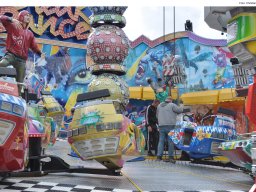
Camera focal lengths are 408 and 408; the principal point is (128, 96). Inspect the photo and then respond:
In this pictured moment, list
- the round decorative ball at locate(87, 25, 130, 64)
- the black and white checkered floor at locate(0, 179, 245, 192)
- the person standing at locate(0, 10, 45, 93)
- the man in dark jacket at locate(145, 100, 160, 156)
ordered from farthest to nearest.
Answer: the man in dark jacket at locate(145, 100, 160, 156) < the round decorative ball at locate(87, 25, 130, 64) < the person standing at locate(0, 10, 45, 93) < the black and white checkered floor at locate(0, 179, 245, 192)

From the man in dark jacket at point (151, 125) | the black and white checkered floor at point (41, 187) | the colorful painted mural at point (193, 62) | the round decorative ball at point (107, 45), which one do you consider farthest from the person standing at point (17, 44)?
the colorful painted mural at point (193, 62)

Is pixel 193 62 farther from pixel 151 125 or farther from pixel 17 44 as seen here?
pixel 17 44

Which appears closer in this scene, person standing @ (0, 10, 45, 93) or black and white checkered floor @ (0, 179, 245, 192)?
black and white checkered floor @ (0, 179, 245, 192)

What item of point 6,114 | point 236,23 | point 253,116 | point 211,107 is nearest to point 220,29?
point 236,23

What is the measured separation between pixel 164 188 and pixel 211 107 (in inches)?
334

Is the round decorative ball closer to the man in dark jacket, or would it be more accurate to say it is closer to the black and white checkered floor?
the man in dark jacket

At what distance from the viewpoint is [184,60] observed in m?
17.1

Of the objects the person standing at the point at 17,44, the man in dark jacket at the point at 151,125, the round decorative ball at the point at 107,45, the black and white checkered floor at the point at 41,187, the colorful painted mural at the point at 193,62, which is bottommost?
the black and white checkered floor at the point at 41,187

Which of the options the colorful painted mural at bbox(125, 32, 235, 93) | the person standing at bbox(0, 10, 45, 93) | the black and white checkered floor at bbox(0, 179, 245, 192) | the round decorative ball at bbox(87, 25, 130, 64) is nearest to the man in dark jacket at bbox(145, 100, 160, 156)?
the round decorative ball at bbox(87, 25, 130, 64)

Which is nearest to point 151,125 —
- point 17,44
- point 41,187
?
point 17,44

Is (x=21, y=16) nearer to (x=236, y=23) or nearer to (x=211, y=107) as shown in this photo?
(x=236, y=23)

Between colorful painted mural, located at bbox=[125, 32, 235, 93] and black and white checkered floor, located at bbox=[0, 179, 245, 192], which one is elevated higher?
colorful painted mural, located at bbox=[125, 32, 235, 93]

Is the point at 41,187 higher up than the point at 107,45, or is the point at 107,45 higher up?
the point at 107,45

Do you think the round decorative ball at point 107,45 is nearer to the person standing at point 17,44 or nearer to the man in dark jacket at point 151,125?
the man in dark jacket at point 151,125
